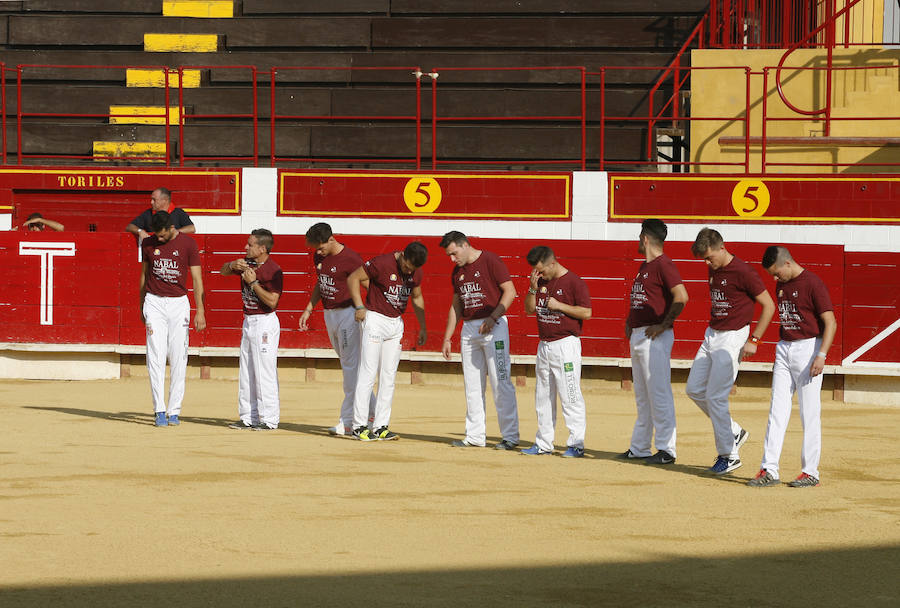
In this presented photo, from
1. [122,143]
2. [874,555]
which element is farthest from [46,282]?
[874,555]

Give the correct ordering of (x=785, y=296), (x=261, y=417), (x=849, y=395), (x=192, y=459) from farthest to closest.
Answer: (x=849, y=395) < (x=261, y=417) < (x=192, y=459) < (x=785, y=296)

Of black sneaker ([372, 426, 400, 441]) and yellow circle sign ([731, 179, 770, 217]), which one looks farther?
yellow circle sign ([731, 179, 770, 217])

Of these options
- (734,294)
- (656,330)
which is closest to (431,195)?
(656,330)

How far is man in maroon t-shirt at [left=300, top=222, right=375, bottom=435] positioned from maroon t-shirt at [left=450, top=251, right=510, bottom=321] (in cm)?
94

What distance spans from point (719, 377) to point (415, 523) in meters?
2.86

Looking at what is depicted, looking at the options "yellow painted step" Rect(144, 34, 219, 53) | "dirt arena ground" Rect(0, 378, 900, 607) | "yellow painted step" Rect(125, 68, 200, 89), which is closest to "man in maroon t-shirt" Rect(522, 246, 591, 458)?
"dirt arena ground" Rect(0, 378, 900, 607)

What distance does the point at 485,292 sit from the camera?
399 inches

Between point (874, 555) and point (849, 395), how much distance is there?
8124 millimetres

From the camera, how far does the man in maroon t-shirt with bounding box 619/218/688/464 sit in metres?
9.51

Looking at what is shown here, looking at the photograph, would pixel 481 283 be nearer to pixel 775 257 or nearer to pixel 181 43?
pixel 775 257

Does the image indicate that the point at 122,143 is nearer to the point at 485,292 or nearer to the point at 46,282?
the point at 46,282

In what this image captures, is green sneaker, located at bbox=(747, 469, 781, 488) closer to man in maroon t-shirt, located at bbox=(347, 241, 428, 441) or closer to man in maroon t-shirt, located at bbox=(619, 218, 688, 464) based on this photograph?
man in maroon t-shirt, located at bbox=(619, 218, 688, 464)

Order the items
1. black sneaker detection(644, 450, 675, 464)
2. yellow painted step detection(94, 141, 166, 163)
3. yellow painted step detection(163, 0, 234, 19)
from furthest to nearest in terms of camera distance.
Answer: yellow painted step detection(163, 0, 234, 19), yellow painted step detection(94, 141, 166, 163), black sneaker detection(644, 450, 675, 464)

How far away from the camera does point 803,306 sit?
28.3 ft
